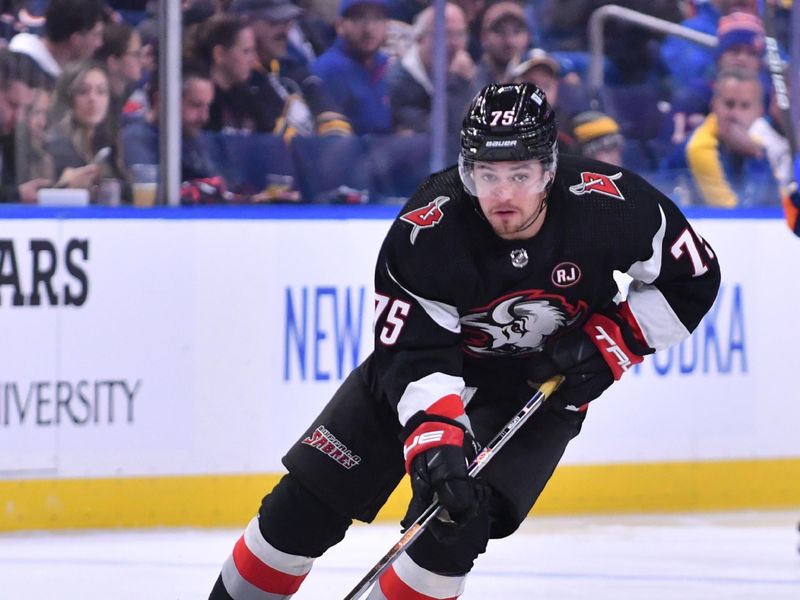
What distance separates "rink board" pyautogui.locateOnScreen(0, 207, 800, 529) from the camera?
462 centimetres

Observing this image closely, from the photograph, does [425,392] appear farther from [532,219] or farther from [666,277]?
[666,277]

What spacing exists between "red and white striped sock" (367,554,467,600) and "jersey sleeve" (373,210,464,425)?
0.29m

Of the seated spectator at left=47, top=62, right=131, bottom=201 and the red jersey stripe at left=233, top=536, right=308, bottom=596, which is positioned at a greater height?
the seated spectator at left=47, top=62, right=131, bottom=201

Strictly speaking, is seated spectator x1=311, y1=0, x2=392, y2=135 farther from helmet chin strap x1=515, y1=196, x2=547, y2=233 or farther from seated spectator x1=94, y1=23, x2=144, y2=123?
helmet chin strap x1=515, y1=196, x2=547, y2=233

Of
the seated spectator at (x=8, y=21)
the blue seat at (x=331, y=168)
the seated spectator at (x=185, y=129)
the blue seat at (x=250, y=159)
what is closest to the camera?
the seated spectator at (x=8, y=21)

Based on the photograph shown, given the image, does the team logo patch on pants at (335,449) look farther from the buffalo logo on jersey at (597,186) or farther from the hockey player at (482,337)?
the buffalo logo on jersey at (597,186)

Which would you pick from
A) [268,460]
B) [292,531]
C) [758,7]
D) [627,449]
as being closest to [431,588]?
[292,531]

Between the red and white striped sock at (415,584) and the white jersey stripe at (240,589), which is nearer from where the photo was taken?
the red and white striped sock at (415,584)

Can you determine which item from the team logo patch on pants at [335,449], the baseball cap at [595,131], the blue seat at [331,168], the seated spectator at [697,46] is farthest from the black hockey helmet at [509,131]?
the seated spectator at [697,46]

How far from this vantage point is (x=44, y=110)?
4633 mm

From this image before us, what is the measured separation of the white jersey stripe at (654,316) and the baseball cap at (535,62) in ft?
7.15

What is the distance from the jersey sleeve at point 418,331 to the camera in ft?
9.33

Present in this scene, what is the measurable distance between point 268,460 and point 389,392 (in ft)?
6.66

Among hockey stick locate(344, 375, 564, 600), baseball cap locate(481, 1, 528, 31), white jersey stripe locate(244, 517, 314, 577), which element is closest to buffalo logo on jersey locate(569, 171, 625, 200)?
hockey stick locate(344, 375, 564, 600)
